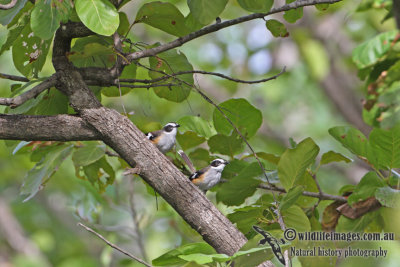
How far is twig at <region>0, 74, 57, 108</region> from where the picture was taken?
1778 millimetres

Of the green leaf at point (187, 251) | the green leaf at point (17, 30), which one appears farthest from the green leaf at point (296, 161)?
the green leaf at point (17, 30)

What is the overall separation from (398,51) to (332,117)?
25.8 ft

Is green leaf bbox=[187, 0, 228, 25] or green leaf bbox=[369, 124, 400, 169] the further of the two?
green leaf bbox=[369, 124, 400, 169]

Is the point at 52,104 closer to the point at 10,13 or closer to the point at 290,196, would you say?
the point at 10,13

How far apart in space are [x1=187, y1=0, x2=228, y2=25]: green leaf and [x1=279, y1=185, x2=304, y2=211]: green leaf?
70 centimetres

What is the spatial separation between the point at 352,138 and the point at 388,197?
12.3 inches

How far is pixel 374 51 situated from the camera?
2594 millimetres

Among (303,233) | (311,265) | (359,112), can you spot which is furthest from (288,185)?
(359,112)

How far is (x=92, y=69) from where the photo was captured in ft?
6.36

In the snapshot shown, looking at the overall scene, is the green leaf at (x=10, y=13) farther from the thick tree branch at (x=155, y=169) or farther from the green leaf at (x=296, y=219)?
the green leaf at (x=296, y=219)

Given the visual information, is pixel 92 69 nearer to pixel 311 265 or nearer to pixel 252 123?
pixel 252 123

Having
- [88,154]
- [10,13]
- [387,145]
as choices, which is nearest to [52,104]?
[88,154]

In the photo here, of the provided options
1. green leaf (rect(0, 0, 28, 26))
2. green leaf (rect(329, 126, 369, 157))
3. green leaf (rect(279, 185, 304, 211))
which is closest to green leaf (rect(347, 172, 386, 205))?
green leaf (rect(329, 126, 369, 157))

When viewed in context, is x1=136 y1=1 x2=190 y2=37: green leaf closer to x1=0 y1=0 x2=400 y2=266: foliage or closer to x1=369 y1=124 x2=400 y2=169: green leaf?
x1=0 y1=0 x2=400 y2=266: foliage
